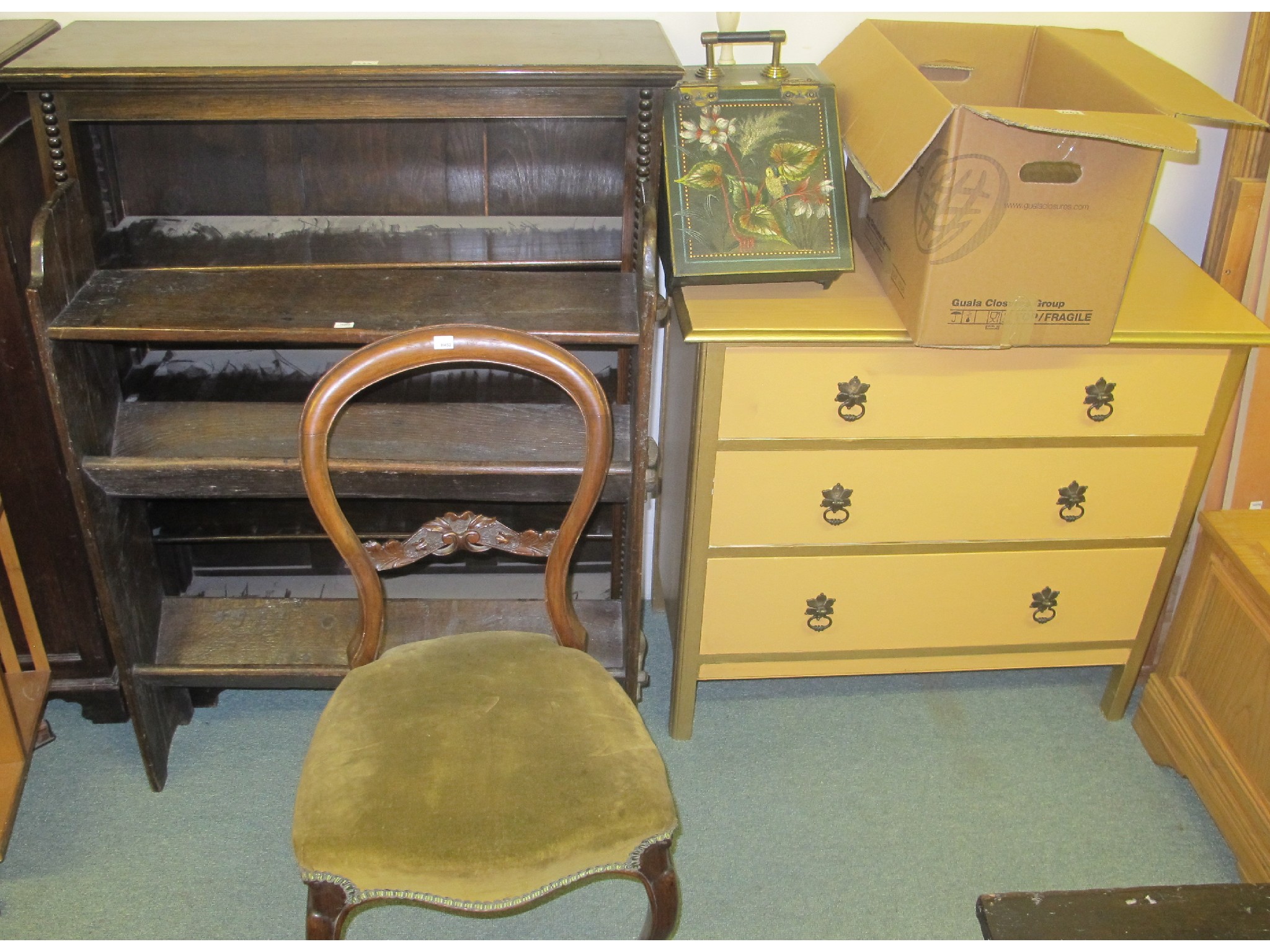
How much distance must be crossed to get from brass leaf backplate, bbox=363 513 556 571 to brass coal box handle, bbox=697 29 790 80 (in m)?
0.86

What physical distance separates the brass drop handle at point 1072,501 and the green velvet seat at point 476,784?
3.09ft

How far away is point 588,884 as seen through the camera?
1950mm

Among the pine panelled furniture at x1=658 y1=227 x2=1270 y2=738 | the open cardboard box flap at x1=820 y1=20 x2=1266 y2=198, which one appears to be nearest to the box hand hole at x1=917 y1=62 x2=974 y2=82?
the open cardboard box flap at x1=820 y1=20 x2=1266 y2=198

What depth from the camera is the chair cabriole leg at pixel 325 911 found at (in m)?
1.47

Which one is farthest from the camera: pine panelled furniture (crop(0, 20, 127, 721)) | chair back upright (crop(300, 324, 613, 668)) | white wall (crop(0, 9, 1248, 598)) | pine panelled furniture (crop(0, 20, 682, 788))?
white wall (crop(0, 9, 1248, 598))

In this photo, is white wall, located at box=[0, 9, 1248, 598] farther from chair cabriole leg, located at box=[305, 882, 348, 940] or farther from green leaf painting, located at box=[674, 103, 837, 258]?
chair cabriole leg, located at box=[305, 882, 348, 940]

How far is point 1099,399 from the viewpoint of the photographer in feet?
6.25

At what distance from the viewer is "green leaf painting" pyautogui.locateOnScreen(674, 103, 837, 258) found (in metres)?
1.82

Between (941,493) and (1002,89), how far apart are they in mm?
812

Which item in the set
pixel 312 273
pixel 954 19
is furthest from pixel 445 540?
pixel 954 19

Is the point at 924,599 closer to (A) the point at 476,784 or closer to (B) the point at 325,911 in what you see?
(A) the point at 476,784

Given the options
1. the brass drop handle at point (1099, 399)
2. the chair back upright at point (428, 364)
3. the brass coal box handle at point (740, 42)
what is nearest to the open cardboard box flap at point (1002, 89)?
the brass coal box handle at point (740, 42)

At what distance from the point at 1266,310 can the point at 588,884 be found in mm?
1666

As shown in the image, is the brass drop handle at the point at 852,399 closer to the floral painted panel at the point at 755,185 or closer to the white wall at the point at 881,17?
the floral painted panel at the point at 755,185
